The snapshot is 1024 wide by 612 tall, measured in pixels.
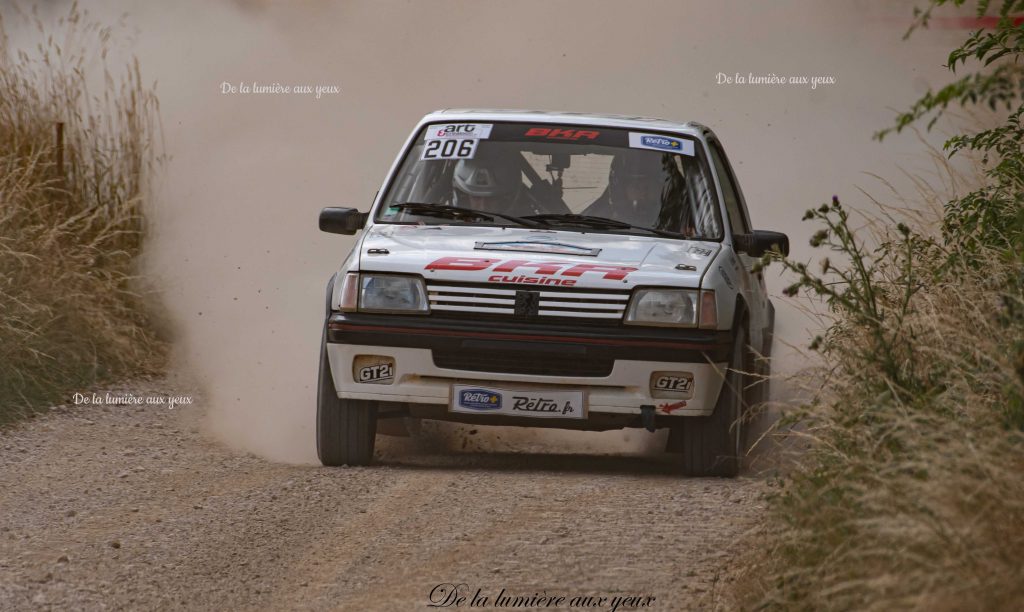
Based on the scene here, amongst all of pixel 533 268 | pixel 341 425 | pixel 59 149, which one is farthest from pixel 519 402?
pixel 59 149

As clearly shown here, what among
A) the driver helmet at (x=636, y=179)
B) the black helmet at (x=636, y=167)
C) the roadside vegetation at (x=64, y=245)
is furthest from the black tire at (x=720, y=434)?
the roadside vegetation at (x=64, y=245)

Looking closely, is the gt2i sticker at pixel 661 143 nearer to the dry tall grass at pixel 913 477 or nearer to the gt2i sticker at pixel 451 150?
the gt2i sticker at pixel 451 150

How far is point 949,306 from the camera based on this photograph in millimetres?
6688

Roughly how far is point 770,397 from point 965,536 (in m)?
5.61

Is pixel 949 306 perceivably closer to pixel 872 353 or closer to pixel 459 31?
pixel 872 353

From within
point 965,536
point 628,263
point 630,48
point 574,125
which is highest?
point 630,48

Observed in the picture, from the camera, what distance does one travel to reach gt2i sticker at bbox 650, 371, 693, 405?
7402mm

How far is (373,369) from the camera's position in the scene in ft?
24.6

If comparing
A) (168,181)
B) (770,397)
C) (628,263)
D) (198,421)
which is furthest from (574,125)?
(168,181)

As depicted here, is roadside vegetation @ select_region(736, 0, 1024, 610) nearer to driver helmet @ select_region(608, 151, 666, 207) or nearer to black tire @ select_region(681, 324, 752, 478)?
black tire @ select_region(681, 324, 752, 478)

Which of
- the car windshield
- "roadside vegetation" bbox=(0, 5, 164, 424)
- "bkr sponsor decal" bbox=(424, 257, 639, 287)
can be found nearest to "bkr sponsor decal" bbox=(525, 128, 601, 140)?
the car windshield

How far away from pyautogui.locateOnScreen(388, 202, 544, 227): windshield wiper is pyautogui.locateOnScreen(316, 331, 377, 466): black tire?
36.9 inches

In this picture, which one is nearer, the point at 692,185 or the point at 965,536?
the point at 965,536

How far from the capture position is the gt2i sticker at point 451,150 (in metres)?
8.49
